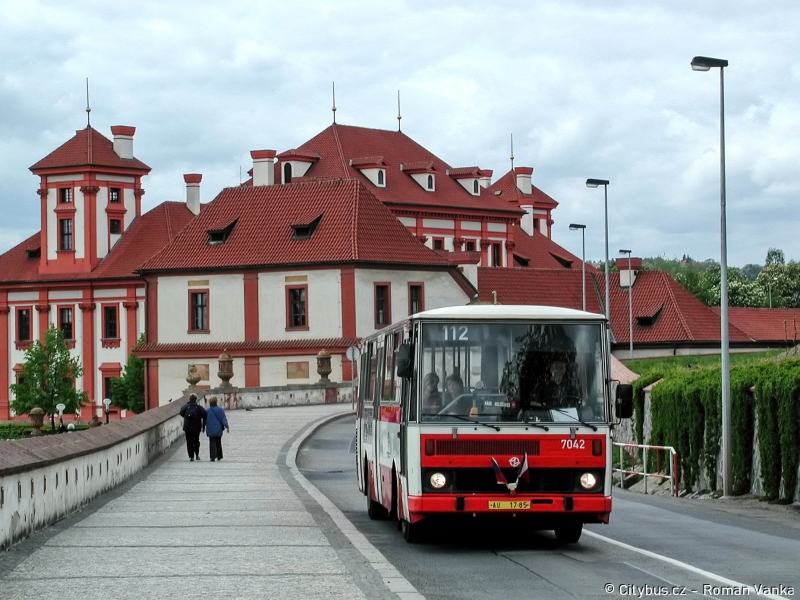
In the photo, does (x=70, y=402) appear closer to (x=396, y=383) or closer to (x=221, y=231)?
(x=221, y=231)

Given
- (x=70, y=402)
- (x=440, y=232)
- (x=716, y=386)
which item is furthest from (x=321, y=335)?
(x=716, y=386)

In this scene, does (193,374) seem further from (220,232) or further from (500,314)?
(500,314)

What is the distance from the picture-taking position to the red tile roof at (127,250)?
4439 inches

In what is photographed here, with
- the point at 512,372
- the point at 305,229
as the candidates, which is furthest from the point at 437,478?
the point at 305,229

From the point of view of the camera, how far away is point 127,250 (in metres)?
114

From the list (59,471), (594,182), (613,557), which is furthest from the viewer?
(594,182)

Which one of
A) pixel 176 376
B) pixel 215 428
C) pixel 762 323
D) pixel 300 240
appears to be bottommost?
pixel 215 428

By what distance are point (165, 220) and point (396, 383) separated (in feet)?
332

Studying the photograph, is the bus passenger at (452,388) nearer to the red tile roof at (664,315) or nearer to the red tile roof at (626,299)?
the red tile roof at (626,299)

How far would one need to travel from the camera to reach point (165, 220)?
117 m

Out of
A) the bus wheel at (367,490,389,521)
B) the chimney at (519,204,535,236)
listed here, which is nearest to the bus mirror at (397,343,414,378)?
the bus wheel at (367,490,389,521)

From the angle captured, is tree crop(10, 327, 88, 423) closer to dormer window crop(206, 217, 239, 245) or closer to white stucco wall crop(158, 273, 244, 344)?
white stucco wall crop(158, 273, 244, 344)

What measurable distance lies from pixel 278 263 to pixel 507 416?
64139 mm

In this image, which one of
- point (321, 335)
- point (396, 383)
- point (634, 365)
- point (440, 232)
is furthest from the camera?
point (440, 232)
